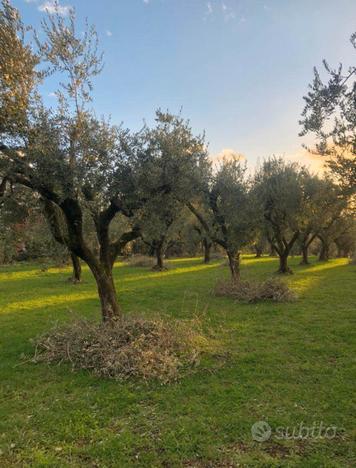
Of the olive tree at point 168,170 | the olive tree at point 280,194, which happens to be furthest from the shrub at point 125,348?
the olive tree at point 280,194

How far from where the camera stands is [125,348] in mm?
9336

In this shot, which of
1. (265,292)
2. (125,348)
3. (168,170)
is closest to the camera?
(125,348)

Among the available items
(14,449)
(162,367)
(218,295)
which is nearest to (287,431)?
(162,367)

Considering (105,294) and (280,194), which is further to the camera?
(280,194)

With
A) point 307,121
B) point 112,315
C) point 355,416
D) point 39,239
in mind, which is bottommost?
point 355,416

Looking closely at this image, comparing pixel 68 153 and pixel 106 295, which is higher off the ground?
pixel 68 153

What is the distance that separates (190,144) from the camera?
11.7 metres

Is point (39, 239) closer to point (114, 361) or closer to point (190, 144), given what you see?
point (114, 361)

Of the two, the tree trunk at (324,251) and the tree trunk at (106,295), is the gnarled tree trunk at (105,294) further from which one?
the tree trunk at (324,251)

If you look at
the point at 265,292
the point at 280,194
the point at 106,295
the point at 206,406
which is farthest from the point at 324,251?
the point at 206,406

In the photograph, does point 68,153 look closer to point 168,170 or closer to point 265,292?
point 168,170

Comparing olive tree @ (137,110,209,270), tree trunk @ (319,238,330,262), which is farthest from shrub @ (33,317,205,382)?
tree trunk @ (319,238,330,262)

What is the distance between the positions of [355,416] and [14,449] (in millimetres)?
5897

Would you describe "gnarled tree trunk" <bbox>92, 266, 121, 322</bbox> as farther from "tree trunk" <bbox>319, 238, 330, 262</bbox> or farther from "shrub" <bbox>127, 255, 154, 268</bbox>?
"tree trunk" <bbox>319, 238, 330, 262</bbox>
